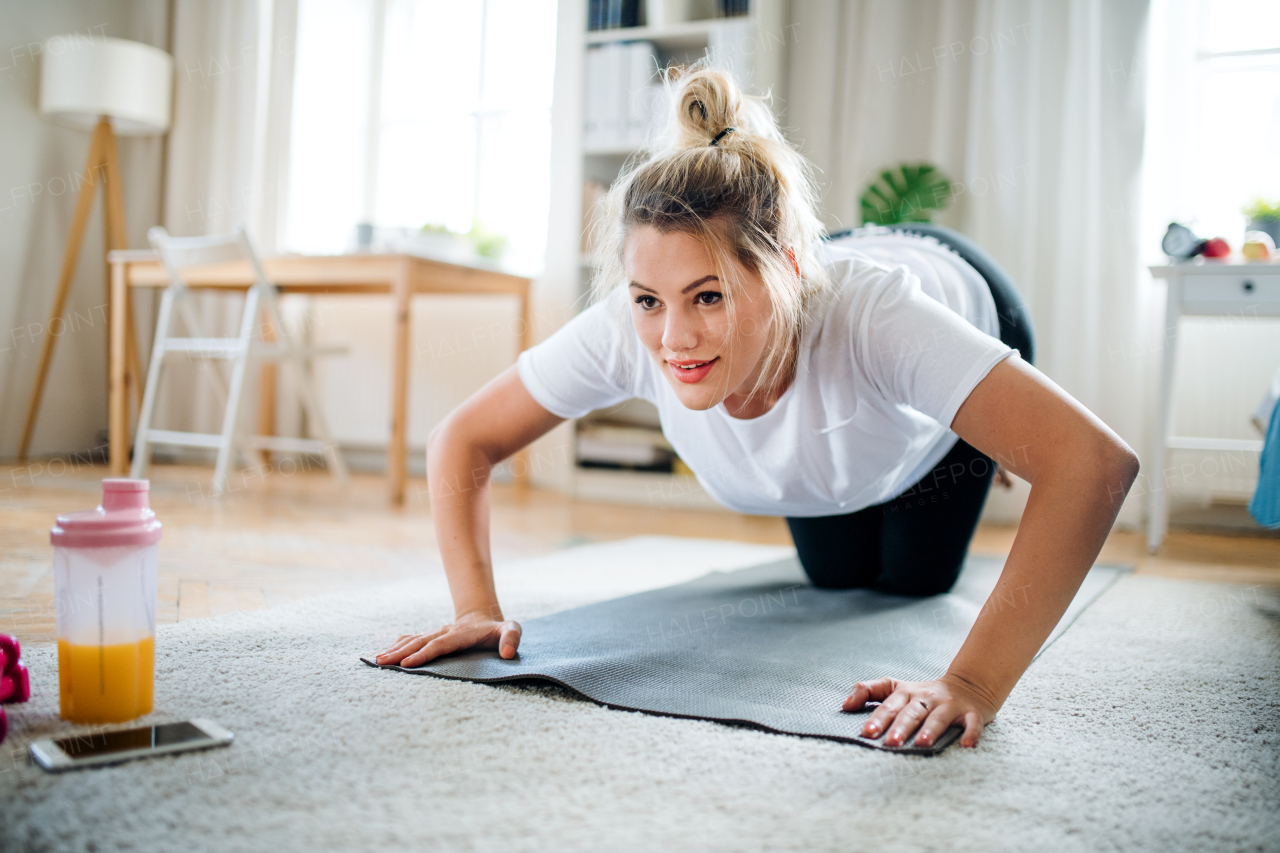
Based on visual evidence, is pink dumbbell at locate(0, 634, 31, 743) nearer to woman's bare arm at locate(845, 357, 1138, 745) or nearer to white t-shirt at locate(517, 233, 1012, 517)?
white t-shirt at locate(517, 233, 1012, 517)

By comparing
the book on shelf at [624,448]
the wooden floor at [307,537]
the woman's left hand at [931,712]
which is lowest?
the wooden floor at [307,537]

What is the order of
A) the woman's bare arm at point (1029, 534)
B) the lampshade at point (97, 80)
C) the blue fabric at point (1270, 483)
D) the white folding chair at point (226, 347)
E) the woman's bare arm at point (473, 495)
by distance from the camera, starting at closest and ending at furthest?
the woman's bare arm at point (1029, 534)
the woman's bare arm at point (473, 495)
the blue fabric at point (1270, 483)
the white folding chair at point (226, 347)
the lampshade at point (97, 80)

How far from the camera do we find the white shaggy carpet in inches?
25.6

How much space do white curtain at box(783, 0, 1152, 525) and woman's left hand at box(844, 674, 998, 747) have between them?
82.1 inches

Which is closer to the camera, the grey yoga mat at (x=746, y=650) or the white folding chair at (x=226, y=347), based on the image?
the grey yoga mat at (x=746, y=650)

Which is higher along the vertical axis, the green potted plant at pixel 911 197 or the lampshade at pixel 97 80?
the lampshade at pixel 97 80

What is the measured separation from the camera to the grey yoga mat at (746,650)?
3.09 feet

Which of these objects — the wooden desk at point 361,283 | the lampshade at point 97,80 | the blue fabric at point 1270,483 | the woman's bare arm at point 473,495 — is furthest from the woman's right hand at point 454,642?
the lampshade at point 97,80

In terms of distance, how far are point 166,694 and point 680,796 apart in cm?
51

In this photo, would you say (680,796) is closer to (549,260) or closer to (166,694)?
(166,694)

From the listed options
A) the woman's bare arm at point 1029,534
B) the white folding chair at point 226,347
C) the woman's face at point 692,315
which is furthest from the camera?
the white folding chair at point 226,347

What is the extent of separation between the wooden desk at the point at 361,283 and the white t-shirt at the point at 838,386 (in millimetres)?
1579

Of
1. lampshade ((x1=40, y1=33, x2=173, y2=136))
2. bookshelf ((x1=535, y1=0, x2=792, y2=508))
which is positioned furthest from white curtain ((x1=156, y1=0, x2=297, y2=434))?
bookshelf ((x1=535, y1=0, x2=792, y2=508))

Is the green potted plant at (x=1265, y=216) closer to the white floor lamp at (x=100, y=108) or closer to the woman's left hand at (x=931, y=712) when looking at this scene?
the woman's left hand at (x=931, y=712)
